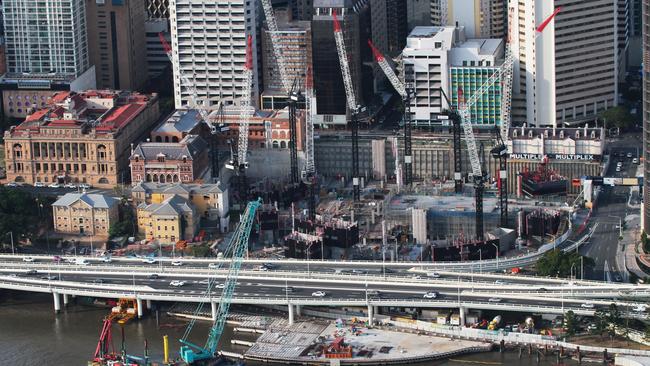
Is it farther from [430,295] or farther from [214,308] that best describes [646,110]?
[214,308]

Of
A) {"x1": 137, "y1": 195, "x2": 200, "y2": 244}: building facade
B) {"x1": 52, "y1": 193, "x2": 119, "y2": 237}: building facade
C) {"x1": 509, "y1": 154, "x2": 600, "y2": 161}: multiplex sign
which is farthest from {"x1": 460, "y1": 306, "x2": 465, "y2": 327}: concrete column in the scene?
{"x1": 52, "y1": 193, "x2": 119, "y2": 237}: building facade

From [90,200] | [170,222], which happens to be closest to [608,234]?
[170,222]

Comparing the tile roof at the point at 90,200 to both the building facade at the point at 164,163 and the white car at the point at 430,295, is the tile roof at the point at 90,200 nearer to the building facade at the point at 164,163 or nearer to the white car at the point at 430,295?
the building facade at the point at 164,163

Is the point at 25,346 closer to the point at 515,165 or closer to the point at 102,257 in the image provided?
the point at 102,257

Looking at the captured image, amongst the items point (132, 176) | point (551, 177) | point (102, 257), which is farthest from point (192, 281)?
point (551, 177)

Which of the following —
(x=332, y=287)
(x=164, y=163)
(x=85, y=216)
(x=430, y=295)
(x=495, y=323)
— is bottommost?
(x=495, y=323)
